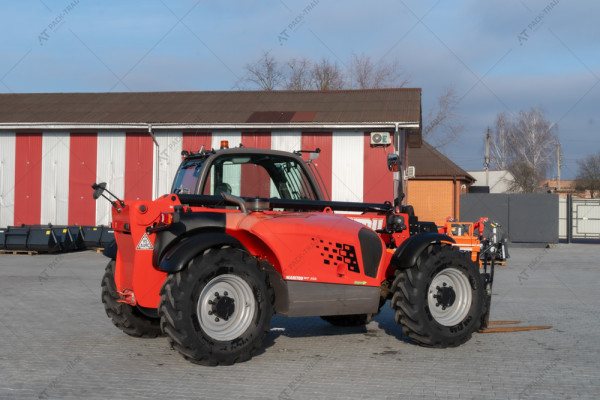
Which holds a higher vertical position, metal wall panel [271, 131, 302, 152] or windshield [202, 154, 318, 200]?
metal wall panel [271, 131, 302, 152]

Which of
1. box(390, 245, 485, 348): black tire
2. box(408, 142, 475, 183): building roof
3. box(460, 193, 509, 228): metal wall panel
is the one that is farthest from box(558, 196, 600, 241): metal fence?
box(390, 245, 485, 348): black tire

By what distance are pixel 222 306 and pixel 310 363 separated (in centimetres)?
108

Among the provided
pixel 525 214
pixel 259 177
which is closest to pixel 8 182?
pixel 259 177

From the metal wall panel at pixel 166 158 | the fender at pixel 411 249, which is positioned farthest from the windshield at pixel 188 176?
the metal wall panel at pixel 166 158

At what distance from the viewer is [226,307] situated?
21.2ft

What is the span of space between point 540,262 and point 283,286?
687 inches

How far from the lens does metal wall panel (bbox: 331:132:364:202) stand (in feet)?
78.6

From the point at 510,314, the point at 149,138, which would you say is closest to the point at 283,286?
the point at 510,314

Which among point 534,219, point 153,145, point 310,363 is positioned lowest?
point 310,363

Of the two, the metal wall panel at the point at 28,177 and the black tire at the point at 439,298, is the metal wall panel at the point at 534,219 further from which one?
the black tire at the point at 439,298

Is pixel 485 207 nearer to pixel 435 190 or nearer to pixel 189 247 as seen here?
pixel 435 190

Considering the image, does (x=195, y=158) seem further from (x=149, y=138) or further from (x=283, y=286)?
(x=149, y=138)

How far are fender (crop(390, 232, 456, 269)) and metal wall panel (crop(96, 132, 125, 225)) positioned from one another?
1953 cm

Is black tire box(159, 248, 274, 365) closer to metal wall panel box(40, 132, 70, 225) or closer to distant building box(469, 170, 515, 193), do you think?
metal wall panel box(40, 132, 70, 225)
